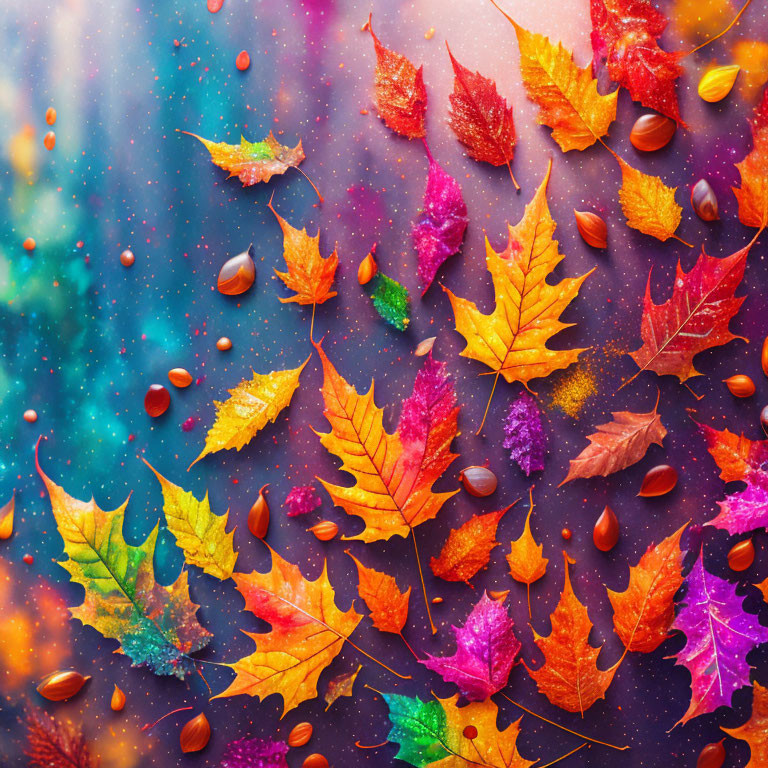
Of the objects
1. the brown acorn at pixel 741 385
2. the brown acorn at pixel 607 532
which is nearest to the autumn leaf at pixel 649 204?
the brown acorn at pixel 741 385

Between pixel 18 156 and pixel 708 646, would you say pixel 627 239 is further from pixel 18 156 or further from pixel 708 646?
pixel 18 156

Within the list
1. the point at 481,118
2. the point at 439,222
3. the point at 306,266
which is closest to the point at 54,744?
the point at 306,266

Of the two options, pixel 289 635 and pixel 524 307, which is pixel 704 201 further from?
pixel 289 635

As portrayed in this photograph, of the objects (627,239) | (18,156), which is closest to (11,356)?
(18,156)

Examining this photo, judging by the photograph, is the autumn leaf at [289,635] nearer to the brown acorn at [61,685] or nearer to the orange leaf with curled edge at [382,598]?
the orange leaf with curled edge at [382,598]

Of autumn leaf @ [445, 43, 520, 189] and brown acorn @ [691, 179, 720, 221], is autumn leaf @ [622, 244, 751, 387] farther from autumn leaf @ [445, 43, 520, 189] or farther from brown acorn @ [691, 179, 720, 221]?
autumn leaf @ [445, 43, 520, 189]

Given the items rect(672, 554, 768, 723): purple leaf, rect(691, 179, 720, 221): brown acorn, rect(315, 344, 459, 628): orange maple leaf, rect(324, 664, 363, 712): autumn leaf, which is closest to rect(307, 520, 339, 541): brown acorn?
rect(315, 344, 459, 628): orange maple leaf

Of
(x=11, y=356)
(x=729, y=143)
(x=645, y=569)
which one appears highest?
(x=729, y=143)
